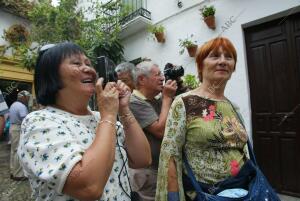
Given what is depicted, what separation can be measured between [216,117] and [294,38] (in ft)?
9.29

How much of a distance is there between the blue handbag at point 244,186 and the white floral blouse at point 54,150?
388 millimetres

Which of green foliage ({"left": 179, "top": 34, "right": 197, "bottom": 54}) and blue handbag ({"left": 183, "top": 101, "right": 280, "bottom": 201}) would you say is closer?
blue handbag ({"left": 183, "top": 101, "right": 280, "bottom": 201})

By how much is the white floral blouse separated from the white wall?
229 centimetres

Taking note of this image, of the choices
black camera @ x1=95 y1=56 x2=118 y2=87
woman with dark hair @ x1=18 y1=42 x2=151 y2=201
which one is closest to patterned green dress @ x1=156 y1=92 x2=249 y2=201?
woman with dark hair @ x1=18 y1=42 x2=151 y2=201

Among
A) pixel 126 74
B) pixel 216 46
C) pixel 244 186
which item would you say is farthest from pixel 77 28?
pixel 244 186

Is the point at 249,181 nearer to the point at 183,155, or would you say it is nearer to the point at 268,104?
the point at 183,155

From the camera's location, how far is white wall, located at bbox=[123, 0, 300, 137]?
407cm

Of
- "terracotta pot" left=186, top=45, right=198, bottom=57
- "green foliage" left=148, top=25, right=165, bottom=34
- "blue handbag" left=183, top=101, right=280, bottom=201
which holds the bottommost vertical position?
"blue handbag" left=183, top=101, right=280, bottom=201

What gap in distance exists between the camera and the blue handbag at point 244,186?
133cm

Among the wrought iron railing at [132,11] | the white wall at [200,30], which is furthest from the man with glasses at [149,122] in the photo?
the wrought iron railing at [132,11]

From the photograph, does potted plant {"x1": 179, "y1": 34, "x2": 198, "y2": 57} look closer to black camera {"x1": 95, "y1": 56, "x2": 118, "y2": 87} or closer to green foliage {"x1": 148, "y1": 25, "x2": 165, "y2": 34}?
green foliage {"x1": 148, "y1": 25, "x2": 165, "y2": 34}

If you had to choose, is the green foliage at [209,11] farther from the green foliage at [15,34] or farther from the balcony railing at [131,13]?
the green foliage at [15,34]

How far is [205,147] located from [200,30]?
148 inches

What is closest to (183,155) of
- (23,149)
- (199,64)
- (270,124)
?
(199,64)
